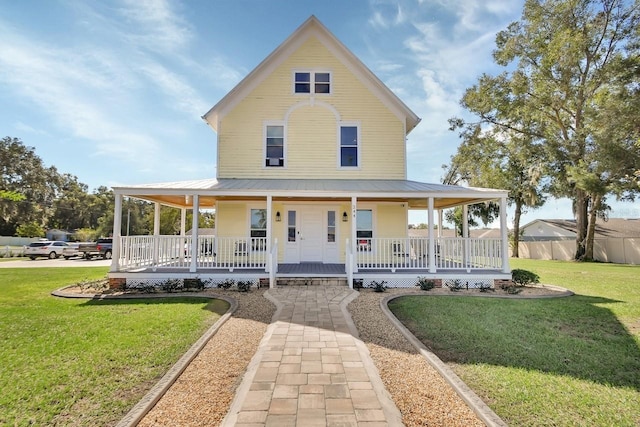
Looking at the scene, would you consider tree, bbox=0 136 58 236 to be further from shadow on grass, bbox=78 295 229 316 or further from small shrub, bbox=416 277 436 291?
small shrub, bbox=416 277 436 291

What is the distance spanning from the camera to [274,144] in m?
13.4

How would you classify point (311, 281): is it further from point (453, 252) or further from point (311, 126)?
point (311, 126)

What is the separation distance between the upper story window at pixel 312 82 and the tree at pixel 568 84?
15.0m

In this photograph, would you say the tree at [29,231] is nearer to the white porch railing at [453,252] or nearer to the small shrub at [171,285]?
the small shrub at [171,285]

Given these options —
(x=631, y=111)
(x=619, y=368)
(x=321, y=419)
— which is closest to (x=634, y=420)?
(x=619, y=368)

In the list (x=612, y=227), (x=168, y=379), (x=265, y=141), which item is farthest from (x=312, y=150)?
(x=612, y=227)

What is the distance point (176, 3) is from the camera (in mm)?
10945

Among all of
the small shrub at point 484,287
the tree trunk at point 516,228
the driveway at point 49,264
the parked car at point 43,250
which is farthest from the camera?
the tree trunk at point 516,228

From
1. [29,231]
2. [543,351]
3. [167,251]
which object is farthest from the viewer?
[29,231]

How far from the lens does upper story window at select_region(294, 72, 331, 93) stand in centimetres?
1359

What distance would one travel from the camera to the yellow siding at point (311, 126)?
13328 mm

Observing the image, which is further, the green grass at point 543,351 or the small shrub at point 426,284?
the small shrub at point 426,284

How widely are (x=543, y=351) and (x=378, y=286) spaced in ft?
Answer: 17.3

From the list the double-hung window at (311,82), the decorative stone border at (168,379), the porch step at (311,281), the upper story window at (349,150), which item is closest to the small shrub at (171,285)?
the decorative stone border at (168,379)
